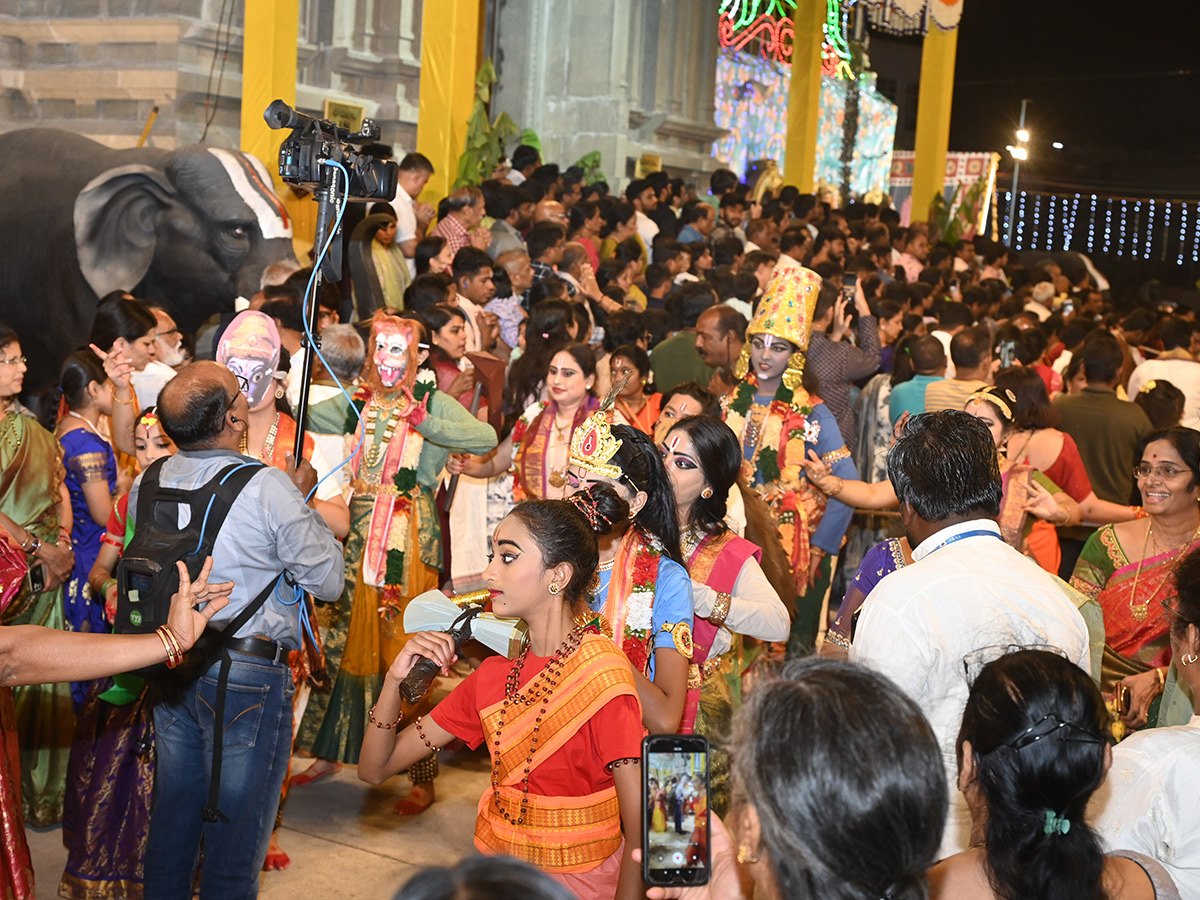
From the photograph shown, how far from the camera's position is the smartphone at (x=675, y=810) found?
1637mm

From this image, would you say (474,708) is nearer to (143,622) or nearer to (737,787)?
(143,622)

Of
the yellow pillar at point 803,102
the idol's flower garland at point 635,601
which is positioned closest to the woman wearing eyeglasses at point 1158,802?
the idol's flower garland at point 635,601

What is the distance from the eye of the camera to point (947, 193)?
20500 mm

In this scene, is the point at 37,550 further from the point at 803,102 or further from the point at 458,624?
the point at 803,102

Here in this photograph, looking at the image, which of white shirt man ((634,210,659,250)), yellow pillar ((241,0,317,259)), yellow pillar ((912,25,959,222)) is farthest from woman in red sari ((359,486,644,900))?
yellow pillar ((912,25,959,222))

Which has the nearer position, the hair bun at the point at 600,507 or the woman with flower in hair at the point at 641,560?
the hair bun at the point at 600,507

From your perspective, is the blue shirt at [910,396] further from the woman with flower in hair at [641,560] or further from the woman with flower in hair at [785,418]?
the woman with flower in hair at [641,560]

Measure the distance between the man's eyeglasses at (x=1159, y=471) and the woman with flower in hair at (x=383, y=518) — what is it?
223 cm

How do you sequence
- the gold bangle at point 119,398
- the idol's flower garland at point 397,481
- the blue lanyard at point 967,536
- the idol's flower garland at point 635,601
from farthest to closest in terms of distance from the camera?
the idol's flower garland at point 397,481 < the gold bangle at point 119,398 < the idol's flower garland at point 635,601 < the blue lanyard at point 967,536

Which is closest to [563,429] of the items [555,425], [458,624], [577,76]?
[555,425]

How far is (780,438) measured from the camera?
4746 mm

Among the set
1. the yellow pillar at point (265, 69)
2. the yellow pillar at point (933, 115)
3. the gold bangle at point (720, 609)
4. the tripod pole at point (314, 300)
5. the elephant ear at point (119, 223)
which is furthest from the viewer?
the yellow pillar at point (933, 115)

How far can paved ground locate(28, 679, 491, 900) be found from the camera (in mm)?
3764

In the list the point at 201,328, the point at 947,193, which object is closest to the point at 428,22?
the point at 201,328
